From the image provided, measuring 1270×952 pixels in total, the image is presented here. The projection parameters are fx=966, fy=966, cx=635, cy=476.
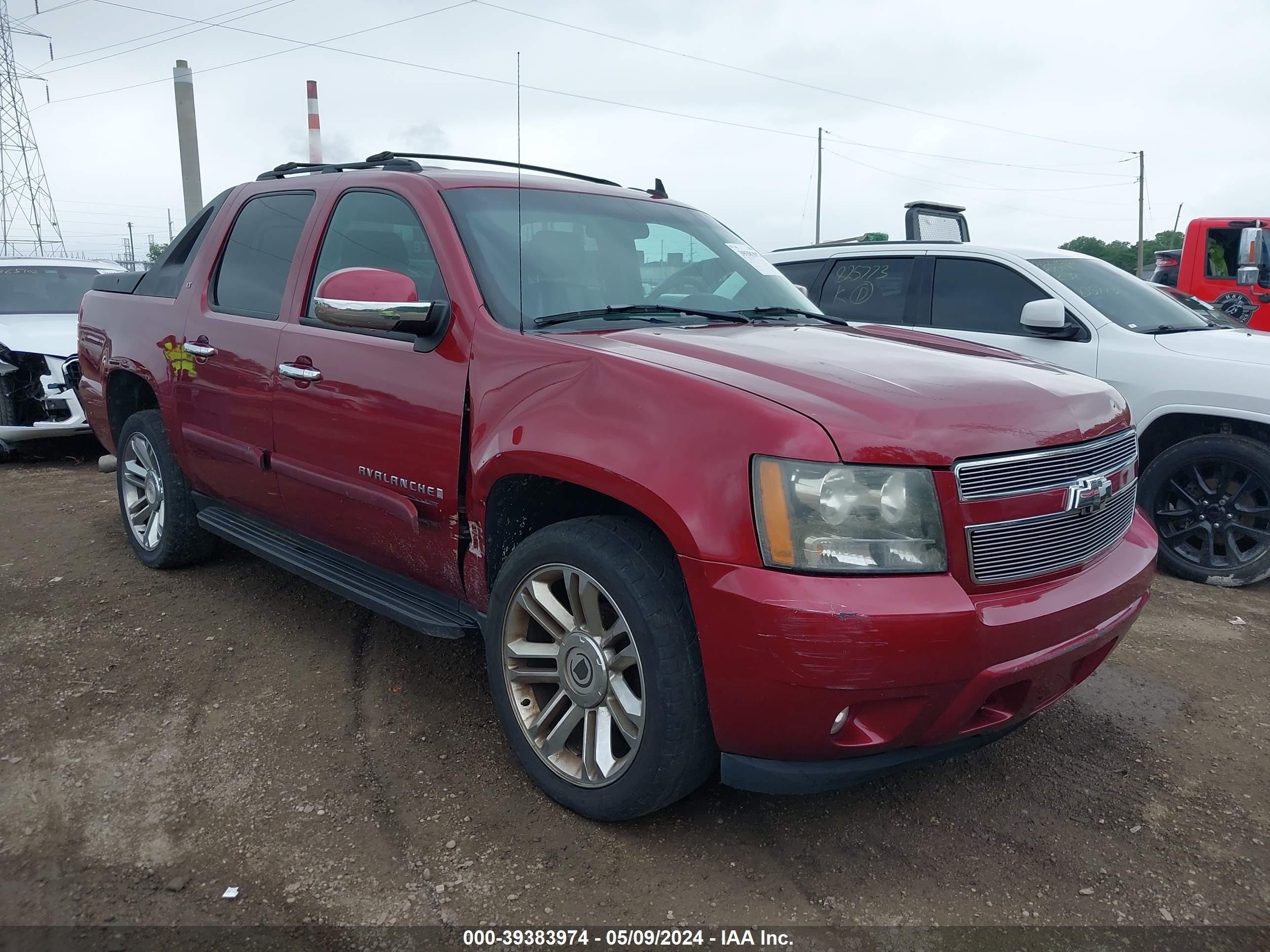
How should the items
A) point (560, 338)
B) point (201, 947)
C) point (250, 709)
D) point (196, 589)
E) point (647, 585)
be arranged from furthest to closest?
1. point (196, 589)
2. point (250, 709)
3. point (560, 338)
4. point (647, 585)
5. point (201, 947)

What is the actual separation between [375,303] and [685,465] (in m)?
1.15

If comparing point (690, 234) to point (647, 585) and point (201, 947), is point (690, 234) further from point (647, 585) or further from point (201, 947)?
point (201, 947)

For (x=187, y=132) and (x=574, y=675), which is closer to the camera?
(x=574, y=675)

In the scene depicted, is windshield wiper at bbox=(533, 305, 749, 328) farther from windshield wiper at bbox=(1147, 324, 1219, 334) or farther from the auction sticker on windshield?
windshield wiper at bbox=(1147, 324, 1219, 334)

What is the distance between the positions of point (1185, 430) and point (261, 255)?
467cm

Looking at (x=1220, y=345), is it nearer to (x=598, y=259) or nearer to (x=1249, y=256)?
(x=598, y=259)

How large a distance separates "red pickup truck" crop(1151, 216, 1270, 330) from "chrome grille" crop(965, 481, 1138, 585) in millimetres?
8481

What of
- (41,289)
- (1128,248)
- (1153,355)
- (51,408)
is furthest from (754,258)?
(1128,248)

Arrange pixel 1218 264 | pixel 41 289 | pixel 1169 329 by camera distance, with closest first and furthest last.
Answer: pixel 1169 329
pixel 41 289
pixel 1218 264

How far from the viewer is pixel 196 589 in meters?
4.53

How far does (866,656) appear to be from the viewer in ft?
6.92

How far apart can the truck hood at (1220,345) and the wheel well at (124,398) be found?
17.2ft

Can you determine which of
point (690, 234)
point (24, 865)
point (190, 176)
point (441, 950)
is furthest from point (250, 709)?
point (190, 176)

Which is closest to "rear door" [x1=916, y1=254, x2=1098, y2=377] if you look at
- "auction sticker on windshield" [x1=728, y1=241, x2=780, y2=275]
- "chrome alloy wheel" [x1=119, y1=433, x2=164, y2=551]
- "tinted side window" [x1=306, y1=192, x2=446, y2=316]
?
"auction sticker on windshield" [x1=728, y1=241, x2=780, y2=275]
